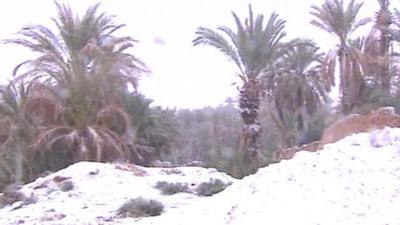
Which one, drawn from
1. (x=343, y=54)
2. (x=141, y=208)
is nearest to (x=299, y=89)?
(x=343, y=54)

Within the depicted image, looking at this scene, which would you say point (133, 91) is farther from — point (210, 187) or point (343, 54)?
point (210, 187)

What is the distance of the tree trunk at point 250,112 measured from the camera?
21.8 meters

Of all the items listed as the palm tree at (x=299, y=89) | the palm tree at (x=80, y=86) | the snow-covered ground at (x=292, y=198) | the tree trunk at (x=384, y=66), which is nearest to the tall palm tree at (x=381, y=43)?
the tree trunk at (x=384, y=66)

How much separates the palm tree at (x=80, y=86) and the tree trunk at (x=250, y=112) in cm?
382

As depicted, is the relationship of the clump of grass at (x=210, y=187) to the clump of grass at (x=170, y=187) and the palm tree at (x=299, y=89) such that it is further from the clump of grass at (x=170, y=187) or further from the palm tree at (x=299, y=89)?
the palm tree at (x=299, y=89)

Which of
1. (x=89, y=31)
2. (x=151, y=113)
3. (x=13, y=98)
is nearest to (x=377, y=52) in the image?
(x=151, y=113)

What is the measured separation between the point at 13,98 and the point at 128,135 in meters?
3.96

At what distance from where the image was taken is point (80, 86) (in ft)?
67.8

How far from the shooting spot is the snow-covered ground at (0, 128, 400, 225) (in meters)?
7.97

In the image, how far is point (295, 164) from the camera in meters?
10.5

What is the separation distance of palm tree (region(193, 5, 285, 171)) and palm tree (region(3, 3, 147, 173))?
10.9ft

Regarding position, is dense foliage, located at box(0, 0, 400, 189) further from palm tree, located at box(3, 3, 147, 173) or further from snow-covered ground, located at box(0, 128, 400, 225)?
snow-covered ground, located at box(0, 128, 400, 225)

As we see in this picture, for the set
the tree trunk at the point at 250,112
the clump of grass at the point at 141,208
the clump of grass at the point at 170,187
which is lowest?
the clump of grass at the point at 170,187

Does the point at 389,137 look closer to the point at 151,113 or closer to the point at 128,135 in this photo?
the point at 128,135
